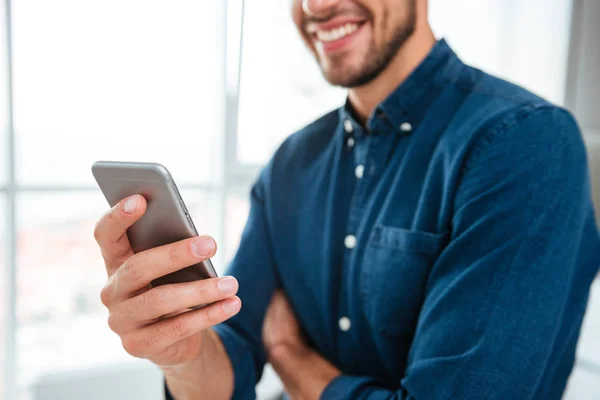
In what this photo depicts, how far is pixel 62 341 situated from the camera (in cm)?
215

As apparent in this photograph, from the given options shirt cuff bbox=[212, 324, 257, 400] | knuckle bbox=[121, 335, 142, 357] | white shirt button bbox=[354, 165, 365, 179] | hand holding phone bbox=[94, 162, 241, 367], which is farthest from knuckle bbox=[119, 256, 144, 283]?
white shirt button bbox=[354, 165, 365, 179]

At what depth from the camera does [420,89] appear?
922 millimetres

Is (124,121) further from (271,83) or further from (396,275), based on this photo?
(396,275)

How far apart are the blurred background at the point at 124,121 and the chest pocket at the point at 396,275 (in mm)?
1277

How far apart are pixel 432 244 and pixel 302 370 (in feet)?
1.11

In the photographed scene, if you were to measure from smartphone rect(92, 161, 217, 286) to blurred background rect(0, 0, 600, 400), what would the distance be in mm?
1477

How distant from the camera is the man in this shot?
0.65 metres

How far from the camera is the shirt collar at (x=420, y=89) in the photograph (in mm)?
909

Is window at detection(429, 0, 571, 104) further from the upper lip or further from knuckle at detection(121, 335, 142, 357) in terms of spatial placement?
knuckle at detection(121, 335, 142, 357)

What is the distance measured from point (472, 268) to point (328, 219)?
0.34 m

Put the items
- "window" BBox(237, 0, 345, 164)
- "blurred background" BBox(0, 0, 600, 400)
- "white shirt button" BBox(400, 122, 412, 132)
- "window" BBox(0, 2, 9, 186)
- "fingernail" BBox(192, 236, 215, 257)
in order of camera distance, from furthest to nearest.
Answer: "window" BBox(237, 0, 345, 164) < "blurred background" BBox(0, 0, 600, 400) < "window" BBox(0, 2, 9, 186) < "white shirt button" BBox(400, 122, 412, 132) < "fingernail" BBox(192, 236, 215, 257)

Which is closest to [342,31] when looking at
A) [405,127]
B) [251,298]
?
[405,127]

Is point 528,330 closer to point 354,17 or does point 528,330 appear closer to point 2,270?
point 354,17

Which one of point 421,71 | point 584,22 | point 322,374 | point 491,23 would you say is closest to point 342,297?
point 322,374
